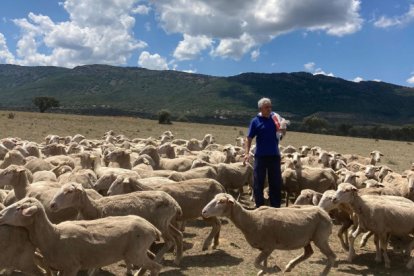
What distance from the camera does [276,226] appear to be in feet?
28.3

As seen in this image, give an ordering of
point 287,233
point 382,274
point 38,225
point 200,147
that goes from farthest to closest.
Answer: point 200,147 < point 382,274 < point 287,233 < point 38,225

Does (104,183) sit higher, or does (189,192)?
(189,192)

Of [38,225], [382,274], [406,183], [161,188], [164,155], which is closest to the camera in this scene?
[38,225]

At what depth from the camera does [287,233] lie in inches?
339

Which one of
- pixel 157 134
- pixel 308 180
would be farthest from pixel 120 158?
pixel 157 134

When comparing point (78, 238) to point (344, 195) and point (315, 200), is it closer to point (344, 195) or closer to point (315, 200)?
point (344, 195)

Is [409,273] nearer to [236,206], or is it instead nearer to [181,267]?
[236,206]

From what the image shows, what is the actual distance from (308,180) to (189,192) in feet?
19.9

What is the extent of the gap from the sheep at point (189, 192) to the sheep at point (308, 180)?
5.24 metres

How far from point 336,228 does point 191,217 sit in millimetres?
4373

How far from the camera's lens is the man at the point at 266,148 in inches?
450

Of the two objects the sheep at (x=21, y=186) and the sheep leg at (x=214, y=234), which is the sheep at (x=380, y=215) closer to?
the sheep leg at (x=214, y=234)

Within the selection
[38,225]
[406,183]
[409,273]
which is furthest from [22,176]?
[406,183]

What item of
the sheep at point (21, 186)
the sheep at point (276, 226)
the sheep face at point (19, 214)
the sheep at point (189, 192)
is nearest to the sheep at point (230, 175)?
the sheep at point (189, 192)
